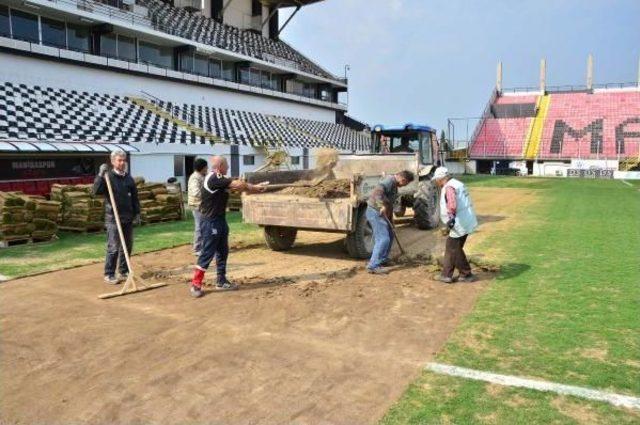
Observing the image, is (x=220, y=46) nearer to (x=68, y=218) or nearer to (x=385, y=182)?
(x=68, y=218)

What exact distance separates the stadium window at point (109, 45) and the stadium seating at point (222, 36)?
3.02 meters

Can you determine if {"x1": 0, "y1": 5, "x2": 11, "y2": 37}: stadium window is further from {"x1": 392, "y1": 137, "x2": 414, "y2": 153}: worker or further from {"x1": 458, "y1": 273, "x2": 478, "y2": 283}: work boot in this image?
{"x1": 458, "y1": 273, "x2": 478, "y2": 283}: work boot

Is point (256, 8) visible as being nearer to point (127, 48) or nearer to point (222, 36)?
point (222, 36)

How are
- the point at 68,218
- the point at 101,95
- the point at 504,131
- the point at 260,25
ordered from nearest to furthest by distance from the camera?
the point at 68,218, the point at 101,95, the point at 260,25, the point at 504,131

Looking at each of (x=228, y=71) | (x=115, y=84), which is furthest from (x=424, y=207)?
(x=228, y=71)

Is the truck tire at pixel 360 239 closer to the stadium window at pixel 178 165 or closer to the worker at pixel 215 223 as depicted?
the worker at pixel 215 223

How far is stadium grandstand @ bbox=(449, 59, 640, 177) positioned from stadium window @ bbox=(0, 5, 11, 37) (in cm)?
3858

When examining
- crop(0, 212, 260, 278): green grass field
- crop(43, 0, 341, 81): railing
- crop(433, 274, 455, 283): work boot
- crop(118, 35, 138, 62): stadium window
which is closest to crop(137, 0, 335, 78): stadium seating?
crop(43, 0, 341, 81): railing

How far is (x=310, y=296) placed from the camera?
22.5 feet

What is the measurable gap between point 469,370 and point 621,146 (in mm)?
51284

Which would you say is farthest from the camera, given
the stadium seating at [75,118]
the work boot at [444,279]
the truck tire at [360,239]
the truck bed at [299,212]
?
the stadium seating at [75,118]

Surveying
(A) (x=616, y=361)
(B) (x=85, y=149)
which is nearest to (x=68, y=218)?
(B) (x=85, y=149)

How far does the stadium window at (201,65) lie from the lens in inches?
1269

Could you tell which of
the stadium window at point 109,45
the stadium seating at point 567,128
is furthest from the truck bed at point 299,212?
the stadium seating at point 567,128
